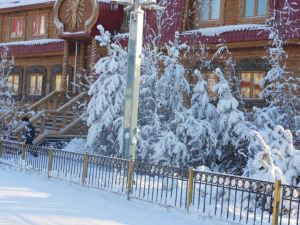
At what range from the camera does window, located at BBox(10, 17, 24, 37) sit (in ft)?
95.5

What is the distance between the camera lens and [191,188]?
972cm

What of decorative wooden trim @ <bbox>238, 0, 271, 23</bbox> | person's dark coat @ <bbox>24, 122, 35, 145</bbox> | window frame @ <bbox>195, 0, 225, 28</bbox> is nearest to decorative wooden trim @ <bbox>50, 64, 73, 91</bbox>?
person's dark coat @ <bbox>24, 122, 35, 145</bbox>

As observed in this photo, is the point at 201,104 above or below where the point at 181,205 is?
above

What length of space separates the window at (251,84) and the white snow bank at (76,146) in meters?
6.16

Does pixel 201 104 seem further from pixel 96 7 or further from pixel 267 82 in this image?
pixel 96 7

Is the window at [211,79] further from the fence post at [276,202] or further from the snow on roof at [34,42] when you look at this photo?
the fence post at [276,202]

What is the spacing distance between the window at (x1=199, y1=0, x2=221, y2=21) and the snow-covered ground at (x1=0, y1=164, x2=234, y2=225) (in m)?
10.2

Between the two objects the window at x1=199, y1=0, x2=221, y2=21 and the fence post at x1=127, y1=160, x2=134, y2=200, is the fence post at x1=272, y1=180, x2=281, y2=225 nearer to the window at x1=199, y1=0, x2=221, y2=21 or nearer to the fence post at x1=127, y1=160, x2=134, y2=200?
the fence post at x1=127, y1=160, x2=134, y2=200

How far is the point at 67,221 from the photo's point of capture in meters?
8.58

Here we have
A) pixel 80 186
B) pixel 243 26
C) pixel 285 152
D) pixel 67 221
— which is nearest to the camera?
pixel 67 221

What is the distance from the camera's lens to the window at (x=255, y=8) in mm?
18219

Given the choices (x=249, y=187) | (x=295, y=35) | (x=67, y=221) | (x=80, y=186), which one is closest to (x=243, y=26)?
(x=295, y=35)

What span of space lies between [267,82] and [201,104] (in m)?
2.98

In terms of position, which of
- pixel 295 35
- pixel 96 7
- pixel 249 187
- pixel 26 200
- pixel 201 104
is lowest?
pixel 26 200
